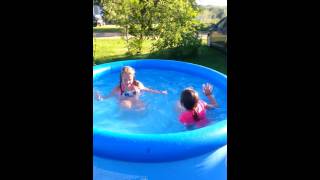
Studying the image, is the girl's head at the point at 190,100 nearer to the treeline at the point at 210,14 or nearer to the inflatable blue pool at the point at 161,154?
the inflatable blue pool at the point at 161,154

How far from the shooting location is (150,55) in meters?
9.40

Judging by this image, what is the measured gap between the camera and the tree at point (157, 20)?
30.3 feet

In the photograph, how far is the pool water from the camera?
4469 mm

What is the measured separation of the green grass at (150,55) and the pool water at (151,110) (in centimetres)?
261

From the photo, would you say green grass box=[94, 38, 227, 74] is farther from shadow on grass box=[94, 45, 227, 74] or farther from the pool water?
the pool water

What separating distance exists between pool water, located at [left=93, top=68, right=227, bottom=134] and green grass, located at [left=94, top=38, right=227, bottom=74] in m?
2.61

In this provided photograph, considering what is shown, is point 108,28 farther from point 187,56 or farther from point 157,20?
point 187,56

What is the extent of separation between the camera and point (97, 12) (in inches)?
430

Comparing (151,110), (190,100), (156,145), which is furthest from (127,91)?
(156,145)

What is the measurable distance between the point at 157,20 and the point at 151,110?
506cm

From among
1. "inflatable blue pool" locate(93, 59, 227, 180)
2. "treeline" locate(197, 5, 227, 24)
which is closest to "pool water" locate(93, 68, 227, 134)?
"inflatable blue pool" locate(93, 59, 227, 180)
